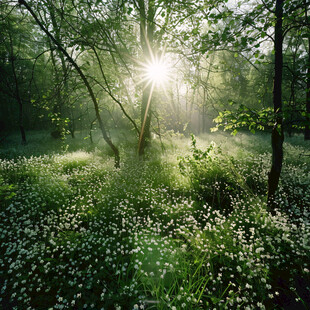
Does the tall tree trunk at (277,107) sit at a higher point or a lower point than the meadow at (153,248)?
higher

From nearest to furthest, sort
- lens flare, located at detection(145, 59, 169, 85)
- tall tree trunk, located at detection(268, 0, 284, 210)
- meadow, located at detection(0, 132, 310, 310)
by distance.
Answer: meadow, located at detection(0, 132, 310, 310) → tall tree trunk, located at detection(268, 0, 284, 210) → lens flare, located at detection(145, 59, 169, 85)

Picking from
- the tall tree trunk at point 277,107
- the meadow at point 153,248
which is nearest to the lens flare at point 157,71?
the tall tree trunk at point 277,107

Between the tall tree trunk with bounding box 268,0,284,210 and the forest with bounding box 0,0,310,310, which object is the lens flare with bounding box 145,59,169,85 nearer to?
the forest with bounding box 0,0,310,310

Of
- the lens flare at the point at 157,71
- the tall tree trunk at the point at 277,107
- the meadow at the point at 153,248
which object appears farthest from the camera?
the lens flare at the point at 157,71

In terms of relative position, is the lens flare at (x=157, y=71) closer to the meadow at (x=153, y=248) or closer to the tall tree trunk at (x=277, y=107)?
the tall tree trunk at (x=277, y=107)

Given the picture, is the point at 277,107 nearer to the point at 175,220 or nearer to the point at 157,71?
the point at 175,220

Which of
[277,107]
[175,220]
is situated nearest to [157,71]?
[277,107]

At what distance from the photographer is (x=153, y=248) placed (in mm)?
3465

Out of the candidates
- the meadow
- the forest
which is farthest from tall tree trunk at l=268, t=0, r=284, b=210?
the meadow

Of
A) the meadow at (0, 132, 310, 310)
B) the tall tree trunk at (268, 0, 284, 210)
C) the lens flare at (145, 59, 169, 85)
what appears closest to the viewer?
the meadow at (0, 132, 310, 310)

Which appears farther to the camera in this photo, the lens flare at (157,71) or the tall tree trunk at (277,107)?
the lens flare at (157,71)

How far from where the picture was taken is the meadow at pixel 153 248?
8.89 ft

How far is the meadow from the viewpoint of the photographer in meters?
2.71

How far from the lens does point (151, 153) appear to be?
417 inches
